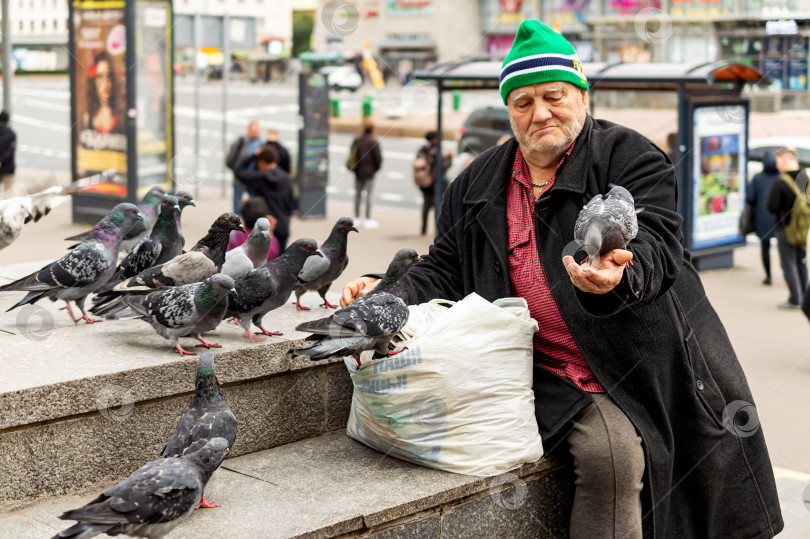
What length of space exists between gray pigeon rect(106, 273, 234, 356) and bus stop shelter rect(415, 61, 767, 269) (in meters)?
8.90

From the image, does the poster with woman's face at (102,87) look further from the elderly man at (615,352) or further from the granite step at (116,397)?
the elderly man at (615,352)

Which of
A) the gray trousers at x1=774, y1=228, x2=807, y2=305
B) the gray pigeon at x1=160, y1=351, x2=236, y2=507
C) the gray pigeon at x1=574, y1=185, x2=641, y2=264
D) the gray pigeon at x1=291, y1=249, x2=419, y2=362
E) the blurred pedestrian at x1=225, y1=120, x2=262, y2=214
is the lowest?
the gray trousers at x1=774, y1=228, x2=807, y2=305

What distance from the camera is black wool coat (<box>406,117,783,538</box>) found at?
325 cm

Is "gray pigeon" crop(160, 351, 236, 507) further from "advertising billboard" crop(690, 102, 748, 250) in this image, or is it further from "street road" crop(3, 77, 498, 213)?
"street road" crop(3, 77, 498, 213)

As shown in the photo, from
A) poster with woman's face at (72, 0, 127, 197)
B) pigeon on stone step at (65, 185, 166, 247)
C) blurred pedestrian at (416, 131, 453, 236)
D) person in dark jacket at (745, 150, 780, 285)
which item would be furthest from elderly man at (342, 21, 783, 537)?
blurred pedestrian at (416, 131, 453, 236)

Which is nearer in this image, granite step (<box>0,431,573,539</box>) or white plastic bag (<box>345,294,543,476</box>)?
granite step (<box>0,431,573,539</box>)

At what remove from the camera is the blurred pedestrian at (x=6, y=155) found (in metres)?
13.9

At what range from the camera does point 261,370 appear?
3.66 metres

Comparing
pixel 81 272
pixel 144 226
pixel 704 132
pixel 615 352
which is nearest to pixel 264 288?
pixel 81 272

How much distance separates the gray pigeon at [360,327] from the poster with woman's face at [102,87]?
1072 centimetres

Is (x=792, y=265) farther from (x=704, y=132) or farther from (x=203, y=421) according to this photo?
(x=203, y=421)

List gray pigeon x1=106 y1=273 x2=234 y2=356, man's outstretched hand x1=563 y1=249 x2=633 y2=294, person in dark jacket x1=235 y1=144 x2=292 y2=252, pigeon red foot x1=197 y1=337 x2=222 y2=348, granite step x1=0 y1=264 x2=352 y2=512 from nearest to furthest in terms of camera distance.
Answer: man's outstretched hand x1=563 y1=249 x2=633 y2=294 → granite step x1=0 y1=264 x2=352 y2=512 → gray pigeon x1=106 y1=273 x2=234 y2=356 → pigeon red foot x1=197 y1=337 x2=222 y2=348 → person in dark jacket x1=235 y1=144 x2=292 y2=252

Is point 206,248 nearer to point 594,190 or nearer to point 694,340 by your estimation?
point 594,190

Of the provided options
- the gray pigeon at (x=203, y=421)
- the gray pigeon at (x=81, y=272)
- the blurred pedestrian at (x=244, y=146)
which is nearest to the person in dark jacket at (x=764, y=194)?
the blurred pedestrian at (x=244, y=146)
